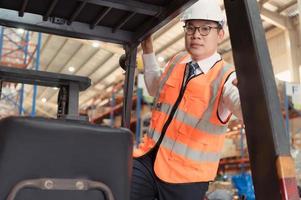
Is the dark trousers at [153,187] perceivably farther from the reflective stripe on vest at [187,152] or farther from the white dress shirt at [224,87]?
the white dress shirt at [224,87]

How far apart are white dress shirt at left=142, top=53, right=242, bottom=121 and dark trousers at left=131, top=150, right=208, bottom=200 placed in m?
0.41

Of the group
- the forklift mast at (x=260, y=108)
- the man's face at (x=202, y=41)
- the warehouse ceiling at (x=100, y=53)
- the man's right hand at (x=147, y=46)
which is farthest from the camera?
the warehouse ceiling at (x=100, y=53)

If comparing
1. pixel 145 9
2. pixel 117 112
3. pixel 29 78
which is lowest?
pixel 29 78

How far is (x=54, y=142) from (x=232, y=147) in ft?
42.3

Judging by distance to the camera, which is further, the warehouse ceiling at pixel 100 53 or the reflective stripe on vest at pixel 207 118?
the warehouse ceiling at pixel 100 53

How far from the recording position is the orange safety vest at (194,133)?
2.24 metres

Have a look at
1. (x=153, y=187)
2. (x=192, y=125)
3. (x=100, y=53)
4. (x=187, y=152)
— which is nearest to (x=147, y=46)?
(x=192, y=125)

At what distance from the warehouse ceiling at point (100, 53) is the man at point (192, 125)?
11441mm

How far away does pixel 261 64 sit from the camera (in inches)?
50.5

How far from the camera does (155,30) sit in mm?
2207

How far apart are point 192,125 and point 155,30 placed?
533 millimetres

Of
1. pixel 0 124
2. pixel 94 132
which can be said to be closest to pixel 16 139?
pixel 0 124

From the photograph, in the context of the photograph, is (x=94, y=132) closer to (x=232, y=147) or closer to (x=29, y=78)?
(x=29, y=78)

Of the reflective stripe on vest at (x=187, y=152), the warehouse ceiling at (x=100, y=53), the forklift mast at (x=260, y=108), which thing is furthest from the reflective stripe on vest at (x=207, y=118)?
the warehouse ceiling at (x=100, y=53)
